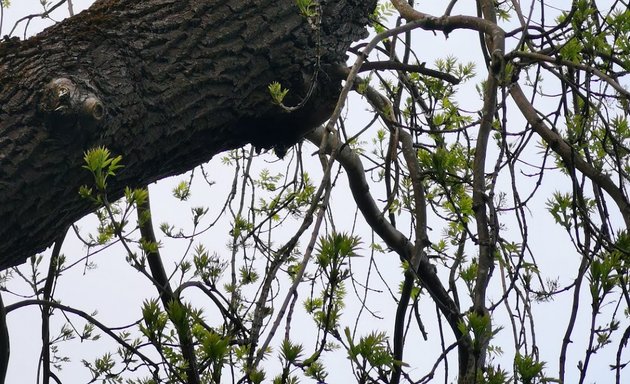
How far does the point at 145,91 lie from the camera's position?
6.19ft

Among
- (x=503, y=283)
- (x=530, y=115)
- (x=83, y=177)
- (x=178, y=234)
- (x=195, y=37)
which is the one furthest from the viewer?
(x=178, y=234)

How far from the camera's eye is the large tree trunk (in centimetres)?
172

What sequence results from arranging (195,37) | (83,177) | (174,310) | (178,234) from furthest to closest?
1. (178,234)
2. (195,37)
3. (83,177)
4. (174,310)

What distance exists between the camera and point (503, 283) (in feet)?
7.57

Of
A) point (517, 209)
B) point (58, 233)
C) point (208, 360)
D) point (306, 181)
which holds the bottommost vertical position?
point (208, 360)

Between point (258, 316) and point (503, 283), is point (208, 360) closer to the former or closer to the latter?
point (258, 316)

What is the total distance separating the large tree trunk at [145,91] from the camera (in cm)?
172

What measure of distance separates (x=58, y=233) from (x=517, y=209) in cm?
114

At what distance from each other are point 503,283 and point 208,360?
1.21 metres

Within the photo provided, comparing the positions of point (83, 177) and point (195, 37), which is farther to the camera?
point (195, 37)

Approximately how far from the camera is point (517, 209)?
2004mm

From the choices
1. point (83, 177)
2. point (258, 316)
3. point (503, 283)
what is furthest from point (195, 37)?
point (503, 283)

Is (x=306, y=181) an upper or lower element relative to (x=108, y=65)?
upper

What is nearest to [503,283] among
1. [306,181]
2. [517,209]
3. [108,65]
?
[517,209]
